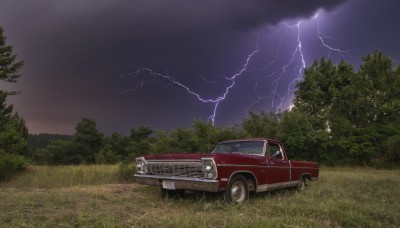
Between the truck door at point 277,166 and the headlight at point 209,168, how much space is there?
2.03 metres

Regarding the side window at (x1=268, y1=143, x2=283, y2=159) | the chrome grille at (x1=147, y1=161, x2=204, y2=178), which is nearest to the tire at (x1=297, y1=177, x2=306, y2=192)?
the side window at (x1=268, y1=143, x2=283, y2=159)

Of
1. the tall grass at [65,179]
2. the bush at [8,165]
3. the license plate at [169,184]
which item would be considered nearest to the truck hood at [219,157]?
the license plate at [169,184]

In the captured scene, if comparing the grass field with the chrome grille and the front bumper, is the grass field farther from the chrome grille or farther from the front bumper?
the chrome grille

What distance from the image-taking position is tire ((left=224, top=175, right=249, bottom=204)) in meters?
6.80

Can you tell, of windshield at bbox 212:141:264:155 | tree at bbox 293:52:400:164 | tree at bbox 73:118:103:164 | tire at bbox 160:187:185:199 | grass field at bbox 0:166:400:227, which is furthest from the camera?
tree at bbox 73:118:103:164

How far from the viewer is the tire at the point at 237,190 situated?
6805mm

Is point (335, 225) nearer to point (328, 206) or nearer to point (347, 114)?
point (328, 206)

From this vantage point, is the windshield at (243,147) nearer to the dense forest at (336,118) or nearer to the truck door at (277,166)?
the truck door at (277,166)

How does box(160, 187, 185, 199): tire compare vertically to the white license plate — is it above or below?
below

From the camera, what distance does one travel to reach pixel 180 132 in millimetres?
17188

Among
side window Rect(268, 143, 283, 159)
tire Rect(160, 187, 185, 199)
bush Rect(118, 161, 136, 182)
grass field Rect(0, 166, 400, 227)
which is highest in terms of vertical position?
side window Rect(268, 143, 283, 159)

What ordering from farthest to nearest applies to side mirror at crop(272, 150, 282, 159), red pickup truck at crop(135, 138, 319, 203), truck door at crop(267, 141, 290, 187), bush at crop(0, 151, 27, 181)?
bush at crop(0, 151, 27, 181)
side mirror at crop(272, 150, 282, 159)
truck door at crop(267, 141, 290, 187)
red pickup truck at crop(135, 138, 319, 203)

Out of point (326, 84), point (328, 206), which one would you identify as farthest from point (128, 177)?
point (326, 84)

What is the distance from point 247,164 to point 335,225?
219 cm
